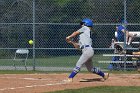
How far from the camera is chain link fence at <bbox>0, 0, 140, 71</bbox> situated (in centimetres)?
1981

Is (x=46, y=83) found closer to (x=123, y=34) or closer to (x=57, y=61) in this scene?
(x=123, y=34)

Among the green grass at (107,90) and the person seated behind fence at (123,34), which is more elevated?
the person seated behind fence at (123,34)

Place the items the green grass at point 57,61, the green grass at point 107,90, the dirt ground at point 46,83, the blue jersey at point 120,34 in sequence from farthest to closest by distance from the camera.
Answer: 1. the green grass at point 57,61
2. the blue jersey at point 120,34
3. the dirt ground at point 46,83
4. the green grass at point 107,90

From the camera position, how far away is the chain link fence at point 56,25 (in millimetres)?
19812

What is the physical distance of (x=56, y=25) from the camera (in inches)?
797

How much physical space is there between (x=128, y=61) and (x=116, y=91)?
7.25m

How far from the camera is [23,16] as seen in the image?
2078 centimetres

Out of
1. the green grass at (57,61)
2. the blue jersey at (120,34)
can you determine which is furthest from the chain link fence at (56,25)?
the blue jersey at (120,34)

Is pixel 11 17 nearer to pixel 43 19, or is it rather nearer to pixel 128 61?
pixel 43 19

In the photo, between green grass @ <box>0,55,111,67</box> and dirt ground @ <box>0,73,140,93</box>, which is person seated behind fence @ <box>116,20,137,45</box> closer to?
green grass @ <box>0,55,111,67</box>

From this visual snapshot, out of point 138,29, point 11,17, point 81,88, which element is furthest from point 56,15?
point 81,88

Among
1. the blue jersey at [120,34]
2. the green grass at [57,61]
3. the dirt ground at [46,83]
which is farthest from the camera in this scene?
the green grass at [57,61]

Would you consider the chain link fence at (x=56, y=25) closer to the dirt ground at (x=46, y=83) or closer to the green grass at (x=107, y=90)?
the dirt ground at (x=46, y=83)

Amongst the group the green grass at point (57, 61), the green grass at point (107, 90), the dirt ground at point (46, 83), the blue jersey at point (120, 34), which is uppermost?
the blue jersey at point (120, 34)
